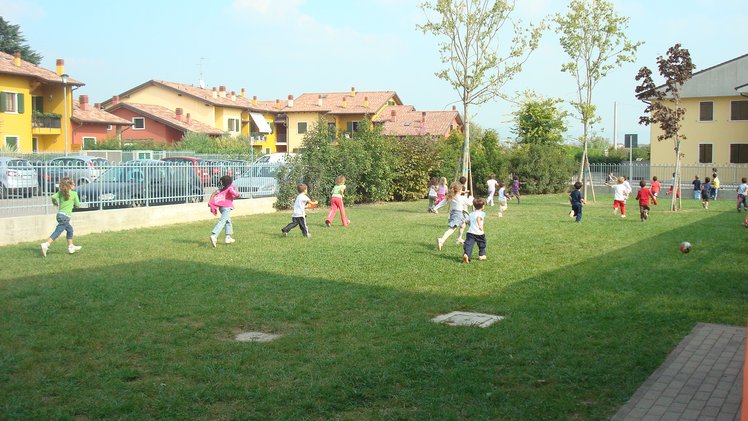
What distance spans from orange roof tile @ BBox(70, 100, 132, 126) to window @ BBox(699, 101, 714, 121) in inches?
1570

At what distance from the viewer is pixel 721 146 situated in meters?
47.8

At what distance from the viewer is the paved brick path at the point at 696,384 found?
5344 millimetres

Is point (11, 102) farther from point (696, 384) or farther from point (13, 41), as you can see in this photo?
point (696, 384)

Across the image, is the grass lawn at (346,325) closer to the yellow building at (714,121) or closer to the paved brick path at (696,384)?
the paved brick path at (696,384)

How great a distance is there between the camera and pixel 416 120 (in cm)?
7400

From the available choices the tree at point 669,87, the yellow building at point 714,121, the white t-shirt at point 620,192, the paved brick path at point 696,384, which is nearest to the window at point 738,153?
the yellow building at point 714,121

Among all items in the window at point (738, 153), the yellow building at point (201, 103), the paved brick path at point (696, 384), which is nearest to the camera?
the paved brick path at point (696, 384)

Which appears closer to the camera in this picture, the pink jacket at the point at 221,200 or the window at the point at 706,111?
the pink jacket at the point at 221,200

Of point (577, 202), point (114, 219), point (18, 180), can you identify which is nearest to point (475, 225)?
point (577, 202)

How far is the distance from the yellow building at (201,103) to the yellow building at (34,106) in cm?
1453

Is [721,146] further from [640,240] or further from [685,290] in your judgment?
[685,290]

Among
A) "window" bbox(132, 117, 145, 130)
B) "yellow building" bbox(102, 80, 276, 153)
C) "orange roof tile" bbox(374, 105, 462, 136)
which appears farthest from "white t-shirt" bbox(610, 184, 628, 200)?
"window" bbox(132, 117, 145, 130)

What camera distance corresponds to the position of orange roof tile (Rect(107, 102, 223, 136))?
Answer: 2372 inches

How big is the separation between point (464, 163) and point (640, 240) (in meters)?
8.59
